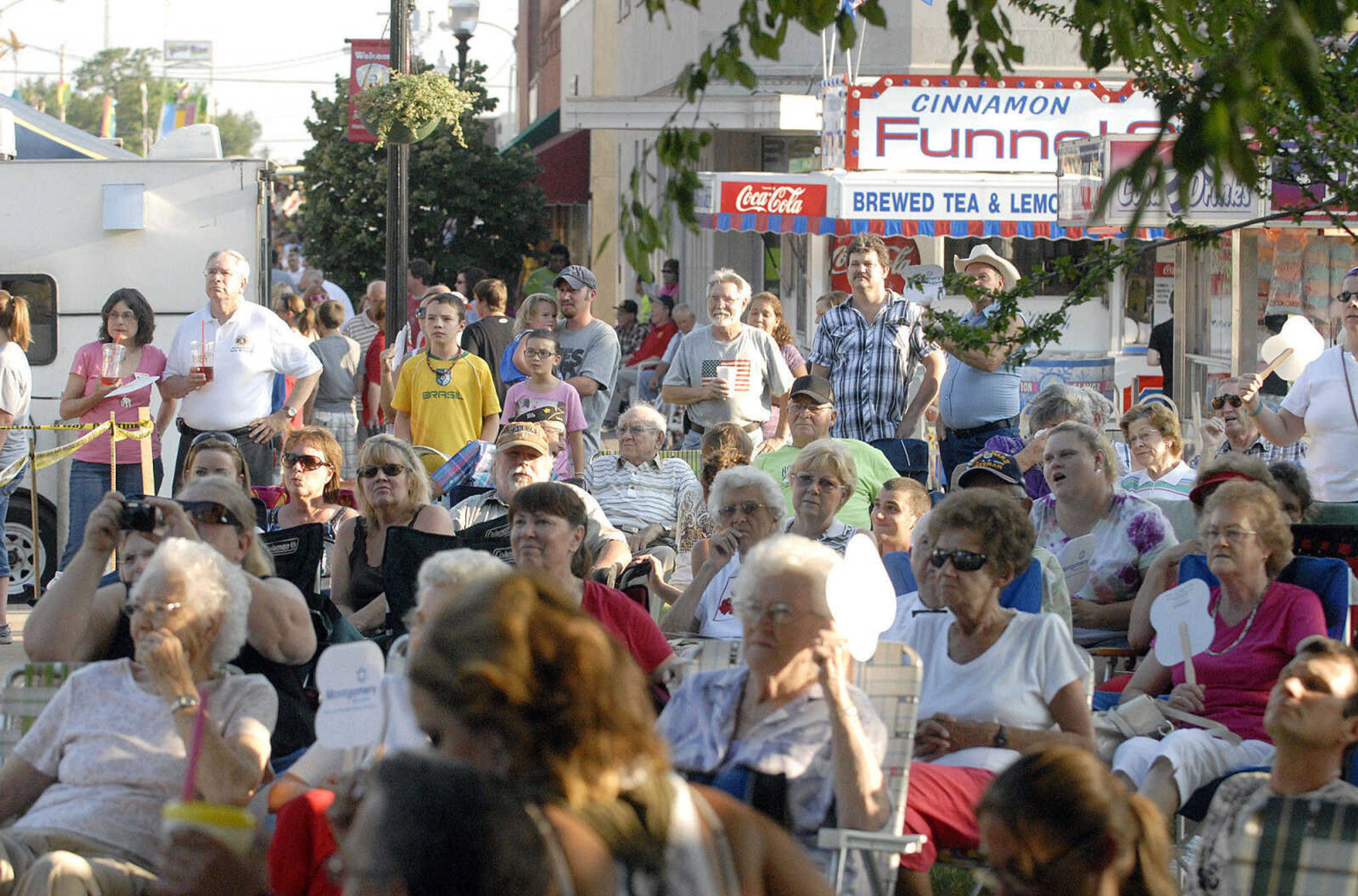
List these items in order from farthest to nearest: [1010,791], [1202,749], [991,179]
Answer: [991,179]
[1202,749]
[1010,791]

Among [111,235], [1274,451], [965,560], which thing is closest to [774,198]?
[111,235]

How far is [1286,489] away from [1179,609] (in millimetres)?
1279

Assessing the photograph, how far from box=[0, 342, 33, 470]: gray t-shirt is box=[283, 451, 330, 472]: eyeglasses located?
A: 2805 mm

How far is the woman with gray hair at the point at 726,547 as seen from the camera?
18.4 feet

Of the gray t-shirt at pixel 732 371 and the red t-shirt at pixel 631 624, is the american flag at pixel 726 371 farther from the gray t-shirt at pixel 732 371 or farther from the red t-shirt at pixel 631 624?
the red t-shirt at pixel 631 624

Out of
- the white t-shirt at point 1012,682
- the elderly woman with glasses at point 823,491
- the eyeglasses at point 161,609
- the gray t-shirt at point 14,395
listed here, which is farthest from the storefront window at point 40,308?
the white t-shirt at point 1012,682

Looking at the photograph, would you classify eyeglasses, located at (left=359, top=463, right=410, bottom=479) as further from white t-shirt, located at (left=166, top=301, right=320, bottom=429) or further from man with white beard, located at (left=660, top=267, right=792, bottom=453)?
man with white beard, located at (left=660, top=267, right=792, bottom=453)

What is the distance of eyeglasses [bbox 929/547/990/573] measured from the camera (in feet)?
14.1

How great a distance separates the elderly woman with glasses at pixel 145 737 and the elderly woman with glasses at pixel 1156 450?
4.38 m

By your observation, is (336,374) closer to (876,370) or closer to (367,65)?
(367,65)

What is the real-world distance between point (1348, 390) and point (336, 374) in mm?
7191

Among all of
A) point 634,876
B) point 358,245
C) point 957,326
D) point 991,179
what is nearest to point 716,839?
point 634,876

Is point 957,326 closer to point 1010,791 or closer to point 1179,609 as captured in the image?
point 1179,609

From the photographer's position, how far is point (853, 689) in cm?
357
